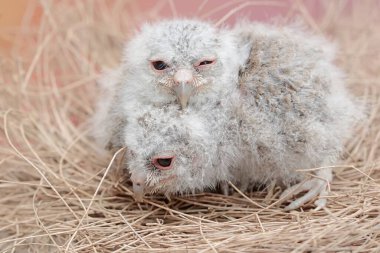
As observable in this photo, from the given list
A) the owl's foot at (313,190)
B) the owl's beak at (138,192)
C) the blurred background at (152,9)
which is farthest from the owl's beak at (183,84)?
the blurred background at (152,9)

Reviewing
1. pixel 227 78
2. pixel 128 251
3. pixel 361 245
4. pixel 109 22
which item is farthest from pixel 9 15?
pixel 361 245

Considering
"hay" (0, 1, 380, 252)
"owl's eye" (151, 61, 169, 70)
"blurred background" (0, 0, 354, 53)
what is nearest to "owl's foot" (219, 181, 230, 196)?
"hay" (0, 1, 380, 252)

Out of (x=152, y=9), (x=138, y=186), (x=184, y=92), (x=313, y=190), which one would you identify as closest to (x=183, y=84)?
(x=184, y=92)

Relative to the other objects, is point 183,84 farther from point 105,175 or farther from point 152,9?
point 152,9

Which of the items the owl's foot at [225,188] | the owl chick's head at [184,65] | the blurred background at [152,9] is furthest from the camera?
the blurred background at [152,9]

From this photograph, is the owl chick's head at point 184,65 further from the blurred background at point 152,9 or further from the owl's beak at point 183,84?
the blurred background at point 152,9

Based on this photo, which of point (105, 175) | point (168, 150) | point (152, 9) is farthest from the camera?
point (152, 9)

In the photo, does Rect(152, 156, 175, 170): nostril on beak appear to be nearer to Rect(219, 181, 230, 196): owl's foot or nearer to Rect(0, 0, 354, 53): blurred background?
Rect(219, 181, 230, 196): owl's foot
